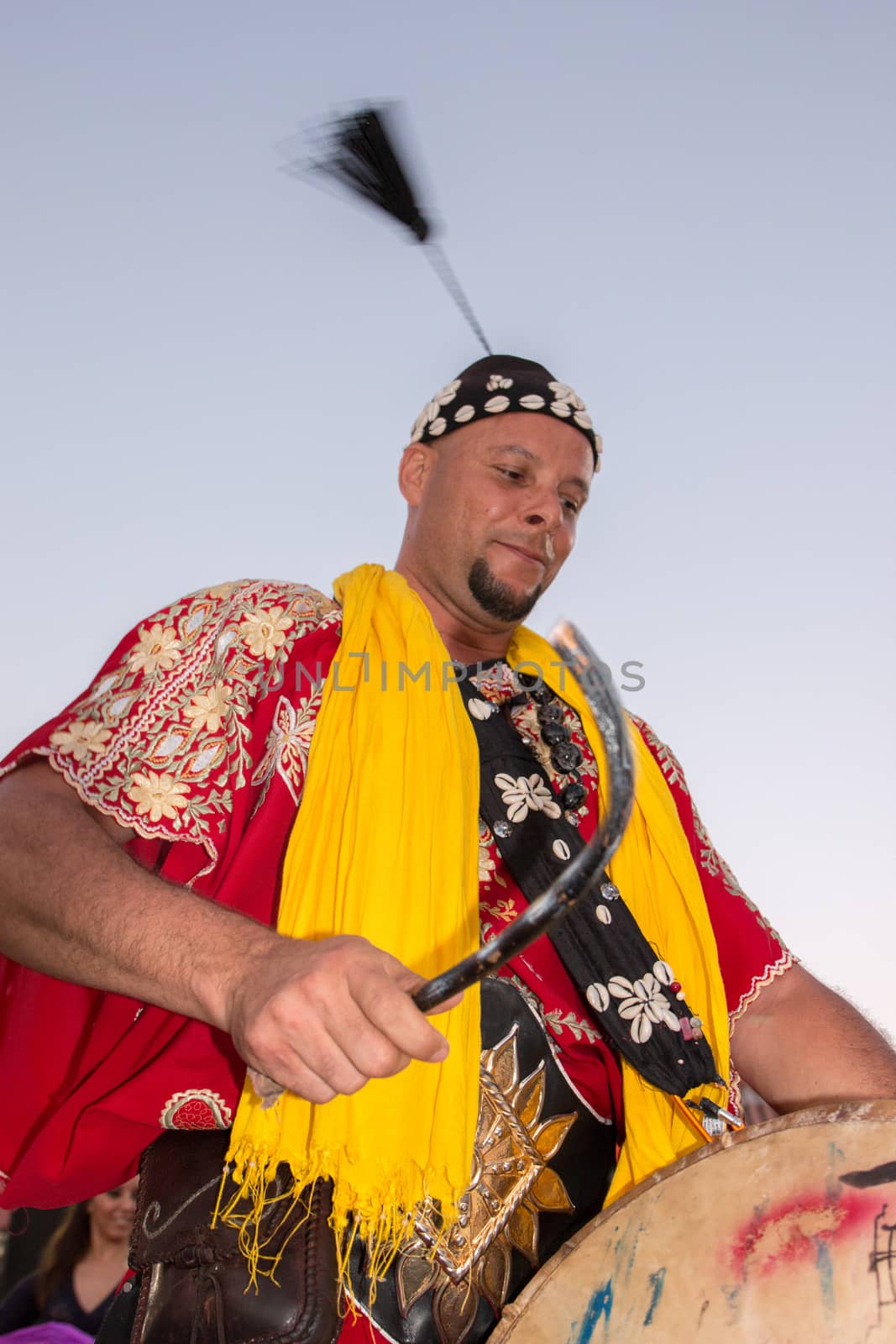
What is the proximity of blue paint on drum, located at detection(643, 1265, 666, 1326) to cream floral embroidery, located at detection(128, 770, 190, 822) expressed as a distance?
1003mm

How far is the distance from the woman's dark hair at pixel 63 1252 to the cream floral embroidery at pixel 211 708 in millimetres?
3939

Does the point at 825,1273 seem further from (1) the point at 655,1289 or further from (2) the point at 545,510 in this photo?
(2) the point at 545,510

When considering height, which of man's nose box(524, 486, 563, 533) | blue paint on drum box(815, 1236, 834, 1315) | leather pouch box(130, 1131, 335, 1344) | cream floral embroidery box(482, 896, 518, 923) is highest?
man's nose box(524, 486, 563, 533)

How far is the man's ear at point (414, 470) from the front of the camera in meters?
3.10

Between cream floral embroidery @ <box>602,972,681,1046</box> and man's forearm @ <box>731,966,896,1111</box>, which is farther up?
cream floral embroidery @ <box>602,972,681,1046</box>

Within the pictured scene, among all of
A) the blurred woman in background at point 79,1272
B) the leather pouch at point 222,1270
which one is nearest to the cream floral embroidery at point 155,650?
the leather pouch at point 222,1270

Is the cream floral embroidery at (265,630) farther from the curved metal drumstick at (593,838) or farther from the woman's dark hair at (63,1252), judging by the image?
the woman's dark hair at (63,1252)

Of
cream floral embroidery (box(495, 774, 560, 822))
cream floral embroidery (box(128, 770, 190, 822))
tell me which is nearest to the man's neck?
cream floral embroidery (box(495, 774, 560, 822))

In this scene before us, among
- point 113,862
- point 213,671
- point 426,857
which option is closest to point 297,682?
point 213,671

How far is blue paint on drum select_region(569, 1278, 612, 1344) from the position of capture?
5.36ft

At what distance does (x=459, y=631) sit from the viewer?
288cm

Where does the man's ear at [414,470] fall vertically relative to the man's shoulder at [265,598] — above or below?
above

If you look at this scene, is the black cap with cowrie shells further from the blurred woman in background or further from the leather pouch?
the blurred woman in background

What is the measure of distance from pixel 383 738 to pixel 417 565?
34.3 inches
